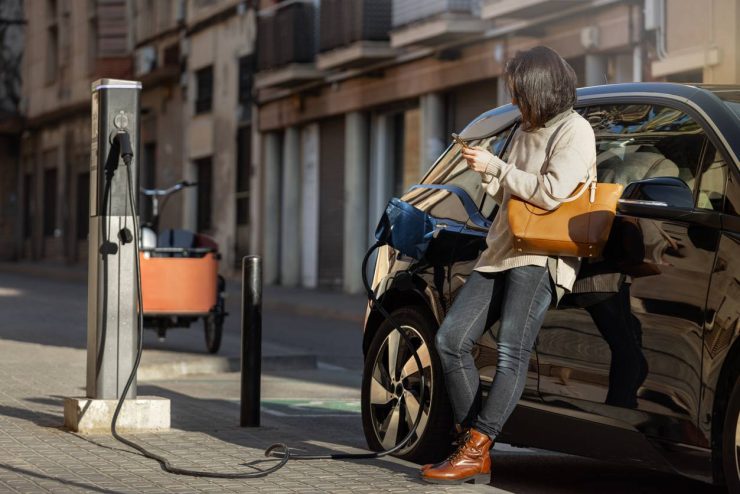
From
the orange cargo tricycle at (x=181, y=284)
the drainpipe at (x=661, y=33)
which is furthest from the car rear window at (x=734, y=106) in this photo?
the drainpipe at (x=661, y=33)

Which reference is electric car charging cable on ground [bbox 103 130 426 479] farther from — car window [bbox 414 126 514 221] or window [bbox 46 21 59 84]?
window [bbox 46 21 59 84]

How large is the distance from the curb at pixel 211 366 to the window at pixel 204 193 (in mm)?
23840

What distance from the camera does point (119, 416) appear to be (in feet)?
25.0

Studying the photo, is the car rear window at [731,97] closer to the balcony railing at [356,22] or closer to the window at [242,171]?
the balcony railing at [356,22]

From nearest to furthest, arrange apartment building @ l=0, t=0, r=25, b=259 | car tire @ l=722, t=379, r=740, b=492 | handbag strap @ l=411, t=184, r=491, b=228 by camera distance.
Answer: car tire @ l=722, t=379, r=740, b=492, handbag strap @ l=411, t=184, r=491, b=228, apartment building @ l=0, t=0, r=25, b=259

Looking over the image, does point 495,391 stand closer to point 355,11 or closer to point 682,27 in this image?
point 682,27

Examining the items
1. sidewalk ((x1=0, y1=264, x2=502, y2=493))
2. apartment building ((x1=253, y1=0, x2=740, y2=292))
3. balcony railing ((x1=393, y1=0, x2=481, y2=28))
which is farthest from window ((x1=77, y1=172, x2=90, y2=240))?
sidewalk ((x1=0, y1=264, x2=502, y2=493))

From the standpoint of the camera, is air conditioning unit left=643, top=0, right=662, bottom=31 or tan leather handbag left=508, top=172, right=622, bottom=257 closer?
tan leather handbag left=508, top=172, right=622, bottom=257

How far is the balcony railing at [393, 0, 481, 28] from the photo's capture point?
24.8m

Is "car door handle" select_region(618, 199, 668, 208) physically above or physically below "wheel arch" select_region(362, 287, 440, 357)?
above

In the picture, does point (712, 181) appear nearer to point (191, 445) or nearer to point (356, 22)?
point (191, 445)

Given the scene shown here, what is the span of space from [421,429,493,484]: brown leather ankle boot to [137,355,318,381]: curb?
6176 millimetres

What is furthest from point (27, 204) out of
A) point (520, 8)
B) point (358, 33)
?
point (520, 8)

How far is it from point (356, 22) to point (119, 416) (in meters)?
21.2
